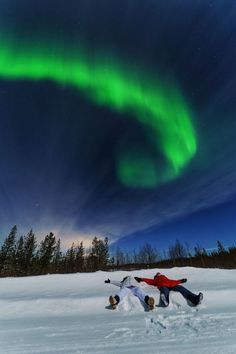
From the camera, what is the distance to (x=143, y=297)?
6926 millimetres

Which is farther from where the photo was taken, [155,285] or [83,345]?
[155,285]

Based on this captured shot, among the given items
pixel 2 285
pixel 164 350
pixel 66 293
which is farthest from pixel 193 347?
pixel 2 285

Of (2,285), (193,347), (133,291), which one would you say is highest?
(2,285)

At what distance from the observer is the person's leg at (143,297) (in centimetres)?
627

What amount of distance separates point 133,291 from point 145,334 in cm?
321

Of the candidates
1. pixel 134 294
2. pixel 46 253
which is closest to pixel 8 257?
pixel 46 253

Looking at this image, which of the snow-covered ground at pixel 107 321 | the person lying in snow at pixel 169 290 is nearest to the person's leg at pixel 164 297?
the person lying in snow at pixel 169 290

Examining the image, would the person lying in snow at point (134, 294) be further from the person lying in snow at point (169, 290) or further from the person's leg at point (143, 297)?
the person lying in snow at point (169, 290)

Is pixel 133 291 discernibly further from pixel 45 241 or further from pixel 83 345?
pixel 45 241

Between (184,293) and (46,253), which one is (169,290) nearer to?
(184,293)

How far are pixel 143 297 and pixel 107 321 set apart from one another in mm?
1794

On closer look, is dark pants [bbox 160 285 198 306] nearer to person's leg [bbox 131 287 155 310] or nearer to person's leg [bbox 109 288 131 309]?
person's leg [bbox 131 287 155 310]

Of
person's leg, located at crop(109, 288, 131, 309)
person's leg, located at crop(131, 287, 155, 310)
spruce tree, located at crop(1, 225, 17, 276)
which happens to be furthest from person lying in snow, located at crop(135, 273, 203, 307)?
spruce tree, located at crop(1, 225, 17, 276)

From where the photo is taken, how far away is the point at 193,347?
11.0 feet
